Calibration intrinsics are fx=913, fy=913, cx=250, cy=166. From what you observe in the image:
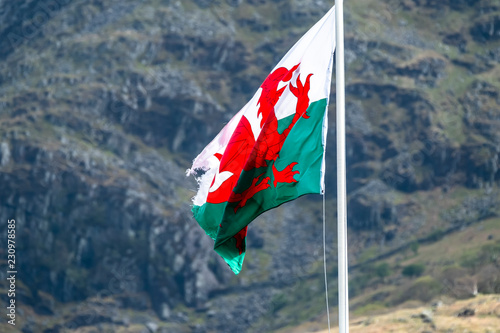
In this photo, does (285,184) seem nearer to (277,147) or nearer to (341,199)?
(277,147)

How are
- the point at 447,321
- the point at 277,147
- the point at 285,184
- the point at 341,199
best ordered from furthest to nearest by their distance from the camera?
the point at 447,321 → the point at 277,147 → the point at 285,184 → the point at 341,199

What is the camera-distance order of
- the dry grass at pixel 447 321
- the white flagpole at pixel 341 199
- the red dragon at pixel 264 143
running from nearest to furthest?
1. the white flagpole at pixel 341 199
2. the red dragon at pixel 264 143
3. the dry grass at pixel 447 321

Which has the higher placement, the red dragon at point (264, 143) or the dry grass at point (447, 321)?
the dry grass at point (447, 321)

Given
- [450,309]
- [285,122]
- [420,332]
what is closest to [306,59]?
[285,122]

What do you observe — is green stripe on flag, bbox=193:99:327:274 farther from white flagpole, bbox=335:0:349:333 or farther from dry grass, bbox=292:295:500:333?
dry grass, bbox=292:295:500:333

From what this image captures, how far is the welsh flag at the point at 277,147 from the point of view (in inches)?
775

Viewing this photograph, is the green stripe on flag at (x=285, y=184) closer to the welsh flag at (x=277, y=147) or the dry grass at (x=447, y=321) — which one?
the welsh flag at (x=277, y=147)

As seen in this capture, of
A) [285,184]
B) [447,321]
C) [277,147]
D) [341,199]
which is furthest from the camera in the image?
[447,321]

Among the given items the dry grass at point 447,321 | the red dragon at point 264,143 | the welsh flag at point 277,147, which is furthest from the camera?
the dry grass at point 447,321

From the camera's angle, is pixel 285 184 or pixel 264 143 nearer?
pixel 285 184

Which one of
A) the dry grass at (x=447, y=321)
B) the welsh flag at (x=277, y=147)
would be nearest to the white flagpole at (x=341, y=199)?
the welsh flag at (x=277, y=147)

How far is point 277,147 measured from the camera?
20656mm

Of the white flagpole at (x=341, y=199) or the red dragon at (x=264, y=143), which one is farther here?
the red dragon at (x=264, y=143)

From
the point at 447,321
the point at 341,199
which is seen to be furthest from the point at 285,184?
the point at 447,321
